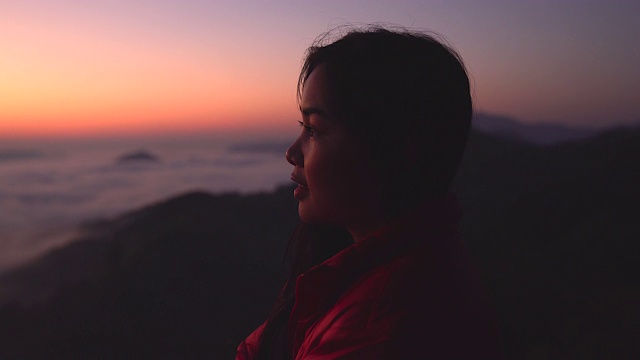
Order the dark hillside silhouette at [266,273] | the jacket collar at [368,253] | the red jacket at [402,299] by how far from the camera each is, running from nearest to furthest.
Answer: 1. the red jacket at [402,299]
2. the jacket collar at [368,253]
3. the dark hillside silhouette at [266,273]

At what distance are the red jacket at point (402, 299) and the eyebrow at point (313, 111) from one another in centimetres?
21

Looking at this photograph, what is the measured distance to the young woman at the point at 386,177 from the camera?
69cm

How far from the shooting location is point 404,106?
76 cm

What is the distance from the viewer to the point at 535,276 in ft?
8.52

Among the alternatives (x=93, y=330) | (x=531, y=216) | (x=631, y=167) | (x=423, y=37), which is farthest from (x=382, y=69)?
(x=631, y=167)

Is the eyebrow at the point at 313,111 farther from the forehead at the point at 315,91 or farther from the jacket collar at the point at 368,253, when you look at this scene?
the jacket collar at the point at 368,253

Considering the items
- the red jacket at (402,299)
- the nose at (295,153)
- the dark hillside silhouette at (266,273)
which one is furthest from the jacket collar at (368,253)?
the dark hillside silhouette at (266,273)

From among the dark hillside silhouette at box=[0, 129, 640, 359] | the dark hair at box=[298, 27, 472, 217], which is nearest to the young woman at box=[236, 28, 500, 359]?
the dark hair at box=[298, 27, 472, 217]

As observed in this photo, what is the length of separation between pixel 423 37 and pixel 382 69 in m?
0.10

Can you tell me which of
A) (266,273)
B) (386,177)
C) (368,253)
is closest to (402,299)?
(368,253)

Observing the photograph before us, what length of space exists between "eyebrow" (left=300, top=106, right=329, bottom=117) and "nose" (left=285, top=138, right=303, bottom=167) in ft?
0.16

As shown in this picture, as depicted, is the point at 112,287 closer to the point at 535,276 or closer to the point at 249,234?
the point at 249,234

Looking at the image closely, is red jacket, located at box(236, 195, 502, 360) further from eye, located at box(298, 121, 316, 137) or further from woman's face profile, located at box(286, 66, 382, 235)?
eye, located at box(298, 121, 316, 137)

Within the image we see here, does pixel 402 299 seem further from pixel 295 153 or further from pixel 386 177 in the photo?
pixel 295 153
